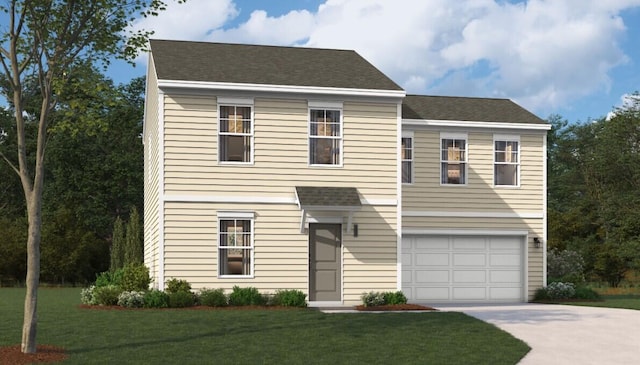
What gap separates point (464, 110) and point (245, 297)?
10633mm

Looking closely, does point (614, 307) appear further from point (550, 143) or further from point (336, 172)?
point (550, 143)

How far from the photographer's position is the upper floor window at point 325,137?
872 inches

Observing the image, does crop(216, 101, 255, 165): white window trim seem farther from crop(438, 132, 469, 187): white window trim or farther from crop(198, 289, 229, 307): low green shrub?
crop(438, 132, 469, 187): white window trim

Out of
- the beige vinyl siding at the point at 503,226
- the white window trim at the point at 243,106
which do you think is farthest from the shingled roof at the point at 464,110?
the white window trim at the point at 243,106

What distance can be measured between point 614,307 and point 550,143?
1550 inches

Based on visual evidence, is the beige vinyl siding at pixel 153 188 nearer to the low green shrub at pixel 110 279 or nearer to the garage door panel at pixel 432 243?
the low green shrub at pixel 110 279

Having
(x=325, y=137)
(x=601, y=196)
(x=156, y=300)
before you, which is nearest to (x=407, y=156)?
(x=325, y=137)

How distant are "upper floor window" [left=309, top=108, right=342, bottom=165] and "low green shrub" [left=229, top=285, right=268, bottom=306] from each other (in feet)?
13.1

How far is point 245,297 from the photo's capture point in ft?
67.9

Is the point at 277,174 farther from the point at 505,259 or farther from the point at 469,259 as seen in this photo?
the point at 505,259

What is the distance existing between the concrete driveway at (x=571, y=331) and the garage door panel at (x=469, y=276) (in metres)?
2.85

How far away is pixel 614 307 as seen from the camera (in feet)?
75.4

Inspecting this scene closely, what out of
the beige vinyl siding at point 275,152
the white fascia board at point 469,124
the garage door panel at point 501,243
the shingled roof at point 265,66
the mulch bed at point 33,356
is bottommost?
the mulch bed at point 33,356

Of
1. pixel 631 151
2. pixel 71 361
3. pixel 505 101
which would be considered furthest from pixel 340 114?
pixel 631 151
